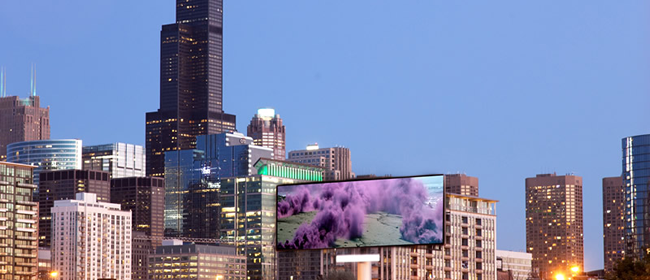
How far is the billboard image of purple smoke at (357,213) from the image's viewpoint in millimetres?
66750

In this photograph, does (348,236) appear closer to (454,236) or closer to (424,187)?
(424,187)

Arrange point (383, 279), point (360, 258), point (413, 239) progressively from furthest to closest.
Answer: point (383, 279) → point (413, 239) → point (360, 258)

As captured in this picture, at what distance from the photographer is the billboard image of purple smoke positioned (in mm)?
66750

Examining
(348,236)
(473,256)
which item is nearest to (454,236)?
(473,256)

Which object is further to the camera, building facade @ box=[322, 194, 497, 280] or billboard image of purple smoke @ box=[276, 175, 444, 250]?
building facade @ box=[322, 194, 497, 280]

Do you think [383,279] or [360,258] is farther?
[383,279]

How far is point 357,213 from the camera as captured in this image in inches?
2704

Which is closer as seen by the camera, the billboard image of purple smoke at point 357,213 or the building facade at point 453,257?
the billboard image of purple smoke at point 357,213

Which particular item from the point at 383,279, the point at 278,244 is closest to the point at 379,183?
the point at 278,244

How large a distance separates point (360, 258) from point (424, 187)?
91.5ft

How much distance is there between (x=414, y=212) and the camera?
67438 millimetres

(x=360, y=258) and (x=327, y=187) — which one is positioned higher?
(x=327, y=187)

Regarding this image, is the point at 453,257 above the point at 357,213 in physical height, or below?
below

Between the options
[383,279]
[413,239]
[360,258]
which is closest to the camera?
[360,258]
